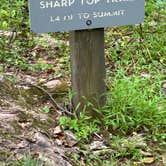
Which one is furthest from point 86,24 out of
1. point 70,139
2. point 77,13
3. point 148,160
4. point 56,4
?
point 148,160

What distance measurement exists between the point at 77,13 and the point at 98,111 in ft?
2.48

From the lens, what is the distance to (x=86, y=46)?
3.37 meters

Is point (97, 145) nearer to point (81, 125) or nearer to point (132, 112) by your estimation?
point (81, 125)

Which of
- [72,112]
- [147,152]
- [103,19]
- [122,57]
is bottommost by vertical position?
[147,152]

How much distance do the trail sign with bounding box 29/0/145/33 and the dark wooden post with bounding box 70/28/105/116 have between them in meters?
0.11

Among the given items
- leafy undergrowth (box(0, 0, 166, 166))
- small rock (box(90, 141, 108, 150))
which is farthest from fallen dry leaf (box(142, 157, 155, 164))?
small rock (box(90, 141, 108, 150))

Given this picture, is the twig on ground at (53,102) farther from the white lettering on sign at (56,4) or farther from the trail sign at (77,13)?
the white lettering on sign at (56,4)

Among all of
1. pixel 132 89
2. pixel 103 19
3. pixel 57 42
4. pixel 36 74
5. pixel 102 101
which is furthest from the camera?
pixel 57 42

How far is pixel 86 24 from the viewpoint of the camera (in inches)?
128

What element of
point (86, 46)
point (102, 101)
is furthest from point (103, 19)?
point (102, 101)

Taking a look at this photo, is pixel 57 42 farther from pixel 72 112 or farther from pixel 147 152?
pixel 147 152

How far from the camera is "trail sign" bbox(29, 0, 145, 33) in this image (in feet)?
10.4

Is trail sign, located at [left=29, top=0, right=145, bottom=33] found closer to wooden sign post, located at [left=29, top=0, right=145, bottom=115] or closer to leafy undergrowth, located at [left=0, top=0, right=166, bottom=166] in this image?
wooden sign post, located at [left=29, top=0, right=145, bottom=115]

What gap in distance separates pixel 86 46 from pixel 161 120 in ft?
2.66
